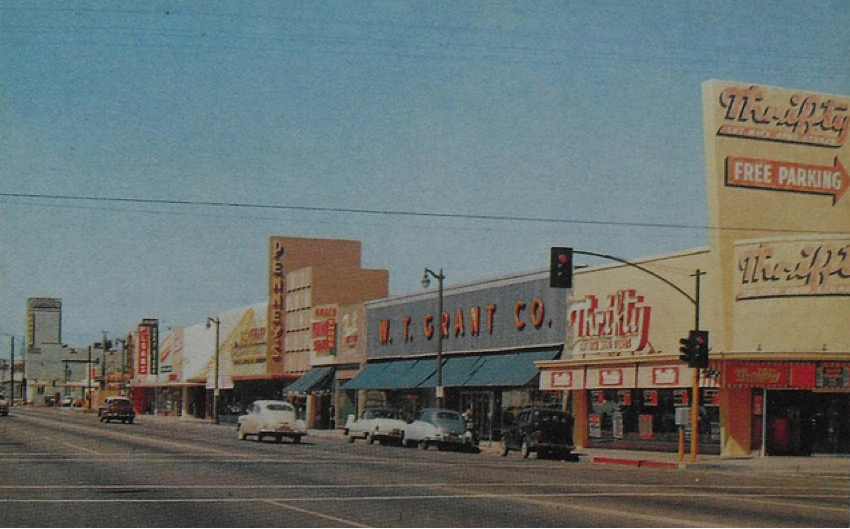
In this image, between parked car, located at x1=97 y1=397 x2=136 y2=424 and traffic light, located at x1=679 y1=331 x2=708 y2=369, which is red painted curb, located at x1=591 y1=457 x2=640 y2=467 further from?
parked car, located at x1=97 y1=397 x2=136 y2=424

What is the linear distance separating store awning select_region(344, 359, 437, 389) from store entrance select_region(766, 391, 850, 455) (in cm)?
2292

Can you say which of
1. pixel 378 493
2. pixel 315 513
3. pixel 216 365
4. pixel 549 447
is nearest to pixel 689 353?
pixel 549 447

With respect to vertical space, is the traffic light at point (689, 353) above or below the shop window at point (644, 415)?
above

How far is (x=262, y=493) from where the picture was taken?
2231cm

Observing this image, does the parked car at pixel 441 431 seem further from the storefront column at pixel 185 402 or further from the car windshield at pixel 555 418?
the storefront column at pixel 185 402

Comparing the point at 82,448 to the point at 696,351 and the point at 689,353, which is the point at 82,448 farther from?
the point at 696,351

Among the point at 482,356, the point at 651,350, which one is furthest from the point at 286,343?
the point at 651,350

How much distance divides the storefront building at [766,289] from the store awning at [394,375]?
15687 millimetres

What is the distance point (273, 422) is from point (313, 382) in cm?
2766

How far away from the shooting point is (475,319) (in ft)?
195

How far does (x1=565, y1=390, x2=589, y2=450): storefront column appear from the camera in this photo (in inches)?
1967

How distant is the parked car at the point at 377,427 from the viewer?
51906 mm

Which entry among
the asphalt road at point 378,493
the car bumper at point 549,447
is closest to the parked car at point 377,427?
the car bumper at point 549,447

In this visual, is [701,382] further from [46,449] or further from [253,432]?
[46,449]
